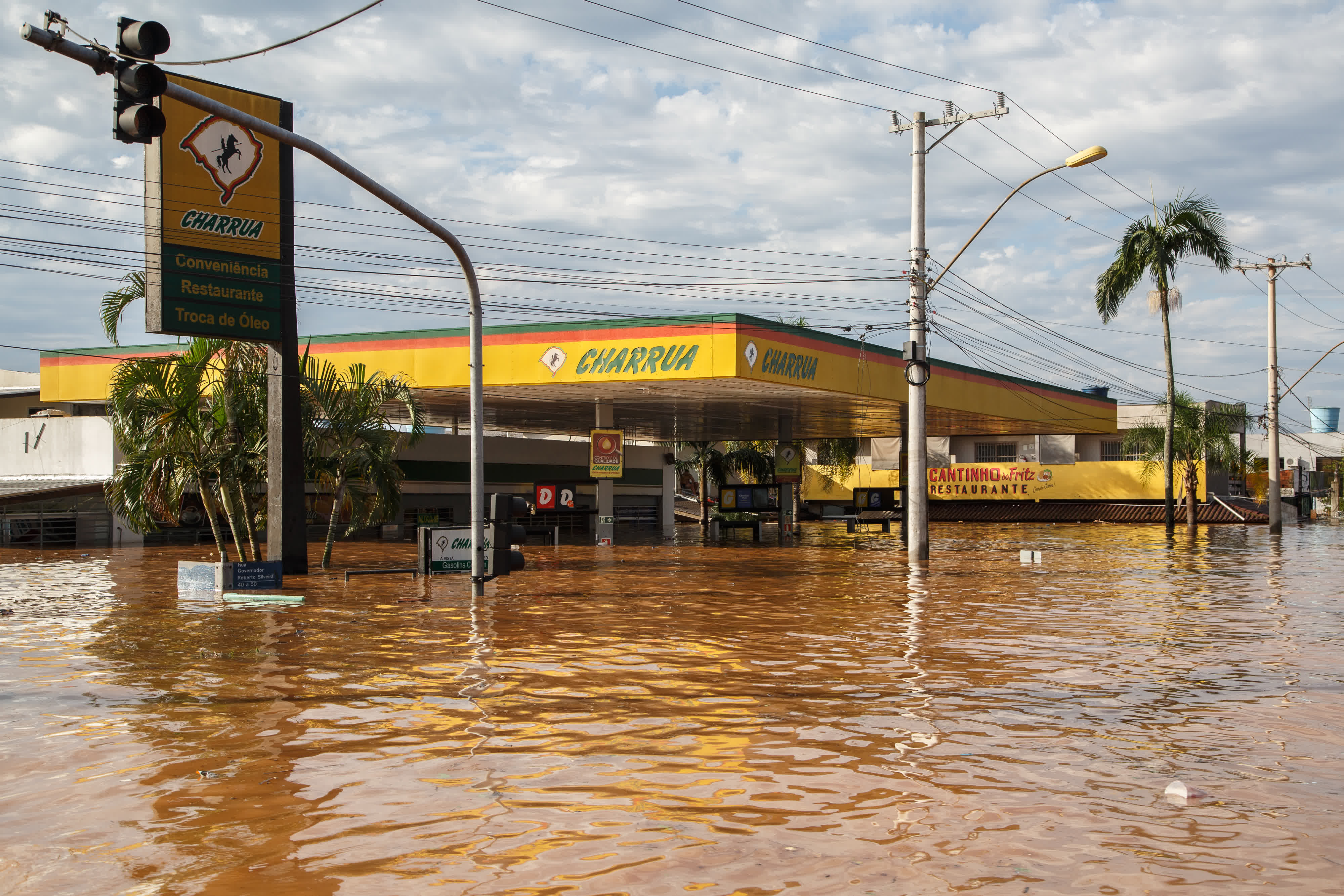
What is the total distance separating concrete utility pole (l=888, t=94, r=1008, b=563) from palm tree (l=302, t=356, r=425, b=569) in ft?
38.1

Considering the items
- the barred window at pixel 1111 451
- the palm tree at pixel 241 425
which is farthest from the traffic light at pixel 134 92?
the barred window at pixel 1111 451

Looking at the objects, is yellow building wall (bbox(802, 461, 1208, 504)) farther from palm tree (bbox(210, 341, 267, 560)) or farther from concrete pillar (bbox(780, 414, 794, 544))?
palm tree (bbox(210, 341, 267, 560))

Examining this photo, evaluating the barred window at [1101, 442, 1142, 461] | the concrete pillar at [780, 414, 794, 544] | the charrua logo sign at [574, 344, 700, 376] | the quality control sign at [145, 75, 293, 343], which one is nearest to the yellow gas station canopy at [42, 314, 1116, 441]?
the charrua logo sign at [574, 344, 700, 376]

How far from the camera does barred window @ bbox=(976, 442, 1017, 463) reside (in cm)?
7262

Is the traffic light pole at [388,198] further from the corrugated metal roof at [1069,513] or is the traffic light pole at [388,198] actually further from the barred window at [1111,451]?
the barred window at [1111,451]

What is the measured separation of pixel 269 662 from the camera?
1259 cm

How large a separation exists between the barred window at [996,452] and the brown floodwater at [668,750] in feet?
182

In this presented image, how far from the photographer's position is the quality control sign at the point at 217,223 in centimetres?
2170

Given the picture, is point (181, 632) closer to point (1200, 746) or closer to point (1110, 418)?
point (1200, 746)

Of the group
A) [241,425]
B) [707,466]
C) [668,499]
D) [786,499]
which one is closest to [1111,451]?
[707,466]

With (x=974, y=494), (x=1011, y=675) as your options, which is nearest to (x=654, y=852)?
(x=1011, y=675)

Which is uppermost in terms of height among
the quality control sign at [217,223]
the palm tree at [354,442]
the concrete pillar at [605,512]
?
the quality control sign at [217,223]

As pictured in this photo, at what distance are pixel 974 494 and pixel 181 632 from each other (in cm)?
5593

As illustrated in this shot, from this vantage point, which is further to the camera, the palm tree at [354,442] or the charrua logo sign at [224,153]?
the palm tree at [354,442]
